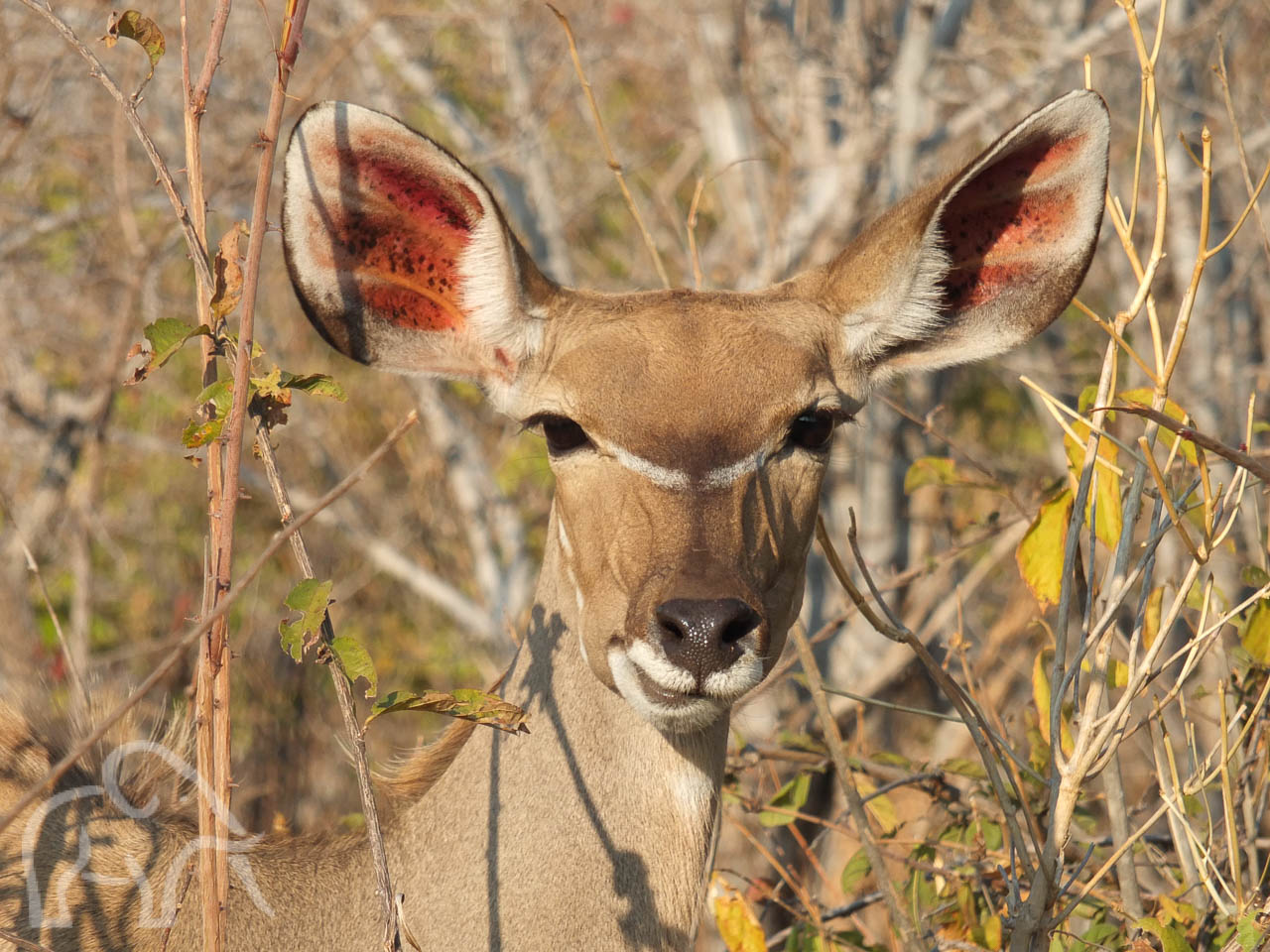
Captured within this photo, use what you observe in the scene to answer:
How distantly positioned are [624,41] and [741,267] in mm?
2965

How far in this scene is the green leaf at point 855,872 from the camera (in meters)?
4.04

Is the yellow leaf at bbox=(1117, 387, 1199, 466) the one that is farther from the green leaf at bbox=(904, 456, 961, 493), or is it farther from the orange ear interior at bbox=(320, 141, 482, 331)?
the orange ear interior at bbox=(320, 141, 482, 331)

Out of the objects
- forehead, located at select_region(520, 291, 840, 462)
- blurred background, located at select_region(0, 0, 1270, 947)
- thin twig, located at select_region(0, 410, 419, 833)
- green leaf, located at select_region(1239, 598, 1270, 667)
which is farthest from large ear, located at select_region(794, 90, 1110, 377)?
blurred background, located at select_region(0, 0, 1270, 947)

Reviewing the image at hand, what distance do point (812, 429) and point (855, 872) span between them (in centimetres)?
141

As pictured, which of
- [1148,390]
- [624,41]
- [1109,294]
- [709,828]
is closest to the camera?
[709,828]

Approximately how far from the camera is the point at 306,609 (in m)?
2.62

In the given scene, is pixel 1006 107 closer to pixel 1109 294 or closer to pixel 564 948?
pixel 1109 294

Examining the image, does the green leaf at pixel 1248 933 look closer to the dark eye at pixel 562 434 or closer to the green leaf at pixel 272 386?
the dark eye at pixel 562 434

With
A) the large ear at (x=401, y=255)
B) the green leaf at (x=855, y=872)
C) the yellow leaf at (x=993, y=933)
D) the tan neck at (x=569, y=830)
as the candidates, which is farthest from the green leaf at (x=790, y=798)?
the large ear at (x=401, y=255)

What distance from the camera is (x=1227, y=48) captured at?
797cm

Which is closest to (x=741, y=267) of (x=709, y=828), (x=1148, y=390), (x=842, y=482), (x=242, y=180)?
(x=842, y=482)

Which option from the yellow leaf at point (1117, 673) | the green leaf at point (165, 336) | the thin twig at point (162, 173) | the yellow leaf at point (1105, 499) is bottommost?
the yellow leaf at point (1117, 673)

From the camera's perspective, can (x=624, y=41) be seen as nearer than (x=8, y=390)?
No

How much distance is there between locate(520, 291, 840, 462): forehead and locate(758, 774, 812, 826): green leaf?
1.39 meters
